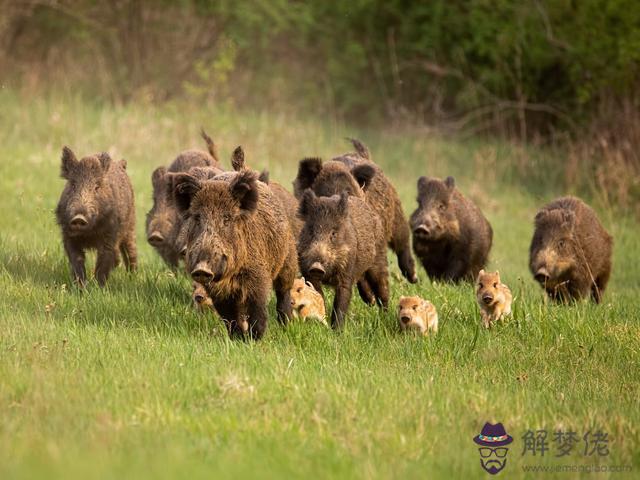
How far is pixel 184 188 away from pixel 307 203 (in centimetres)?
170

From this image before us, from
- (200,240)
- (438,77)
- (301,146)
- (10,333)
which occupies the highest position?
(438,77)

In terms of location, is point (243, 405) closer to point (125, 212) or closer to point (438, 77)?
point (125, 212)

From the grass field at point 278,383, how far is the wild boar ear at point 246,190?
40.5 inches

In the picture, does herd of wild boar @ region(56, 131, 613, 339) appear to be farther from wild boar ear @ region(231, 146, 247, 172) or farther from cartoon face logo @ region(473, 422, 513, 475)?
cartoon face logo @ region(473, 422, 513, 475)

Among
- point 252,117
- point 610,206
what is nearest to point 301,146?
point 252,117

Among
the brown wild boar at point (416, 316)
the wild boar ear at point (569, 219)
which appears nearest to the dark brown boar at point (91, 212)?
the brown wild boar at point (416, 316)

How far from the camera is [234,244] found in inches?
305

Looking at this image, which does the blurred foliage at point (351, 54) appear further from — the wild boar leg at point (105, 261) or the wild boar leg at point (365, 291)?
the wild boar leg at point (105, 261)

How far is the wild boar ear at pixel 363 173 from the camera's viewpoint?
1084cm

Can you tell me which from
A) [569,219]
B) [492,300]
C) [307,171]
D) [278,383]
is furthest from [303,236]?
[569,219]

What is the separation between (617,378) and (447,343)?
53.3 inches

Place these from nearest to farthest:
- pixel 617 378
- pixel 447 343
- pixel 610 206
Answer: pixel 617 378 → pixel 447 343 → pixel 610 206

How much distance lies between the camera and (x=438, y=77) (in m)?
29.4

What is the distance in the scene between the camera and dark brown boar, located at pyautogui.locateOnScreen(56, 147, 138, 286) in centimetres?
1009
